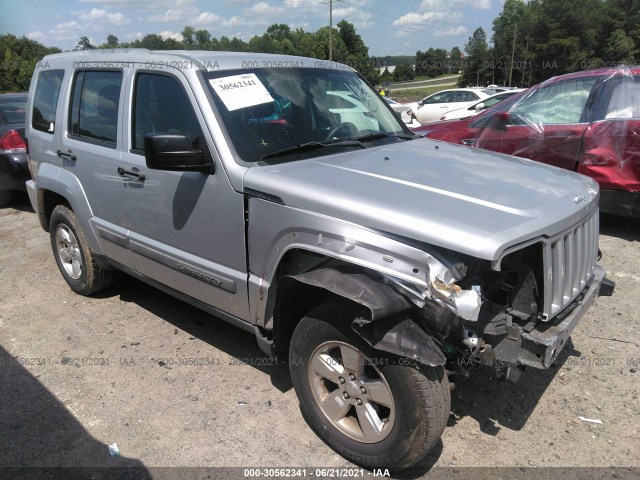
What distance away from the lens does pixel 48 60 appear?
4562mm

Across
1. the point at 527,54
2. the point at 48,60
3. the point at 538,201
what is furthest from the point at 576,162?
the point at 527,54

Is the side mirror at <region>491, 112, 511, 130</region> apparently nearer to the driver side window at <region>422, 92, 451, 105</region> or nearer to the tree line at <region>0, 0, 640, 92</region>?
the driver side window at <region>422, 92, 451, 105</region>

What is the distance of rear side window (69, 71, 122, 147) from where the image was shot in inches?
145

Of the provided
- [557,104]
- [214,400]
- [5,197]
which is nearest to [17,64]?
[5,197]

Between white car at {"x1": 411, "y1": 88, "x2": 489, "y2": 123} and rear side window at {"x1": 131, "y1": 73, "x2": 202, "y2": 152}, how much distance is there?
1416 cm

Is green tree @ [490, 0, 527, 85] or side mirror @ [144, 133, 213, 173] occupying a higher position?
green tree @ [490, 0, 527, 85]

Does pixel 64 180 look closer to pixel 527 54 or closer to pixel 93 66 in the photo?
pixel 93 66

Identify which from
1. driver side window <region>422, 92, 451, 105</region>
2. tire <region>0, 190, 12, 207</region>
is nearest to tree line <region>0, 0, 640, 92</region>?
driver side window <region>422, 92, 451, 105</region>

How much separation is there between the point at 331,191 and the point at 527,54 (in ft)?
236

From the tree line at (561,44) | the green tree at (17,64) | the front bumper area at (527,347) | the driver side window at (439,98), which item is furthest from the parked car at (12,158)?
the tree line at (561,44)

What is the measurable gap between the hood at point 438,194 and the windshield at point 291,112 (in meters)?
0.23

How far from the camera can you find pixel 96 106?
12.7ft

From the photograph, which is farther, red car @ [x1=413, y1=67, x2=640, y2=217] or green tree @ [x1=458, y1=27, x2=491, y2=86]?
green tree @ [x1=458, y1=27, x2=491, y2=86]

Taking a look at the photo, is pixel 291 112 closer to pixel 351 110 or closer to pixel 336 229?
pixel 351 110
